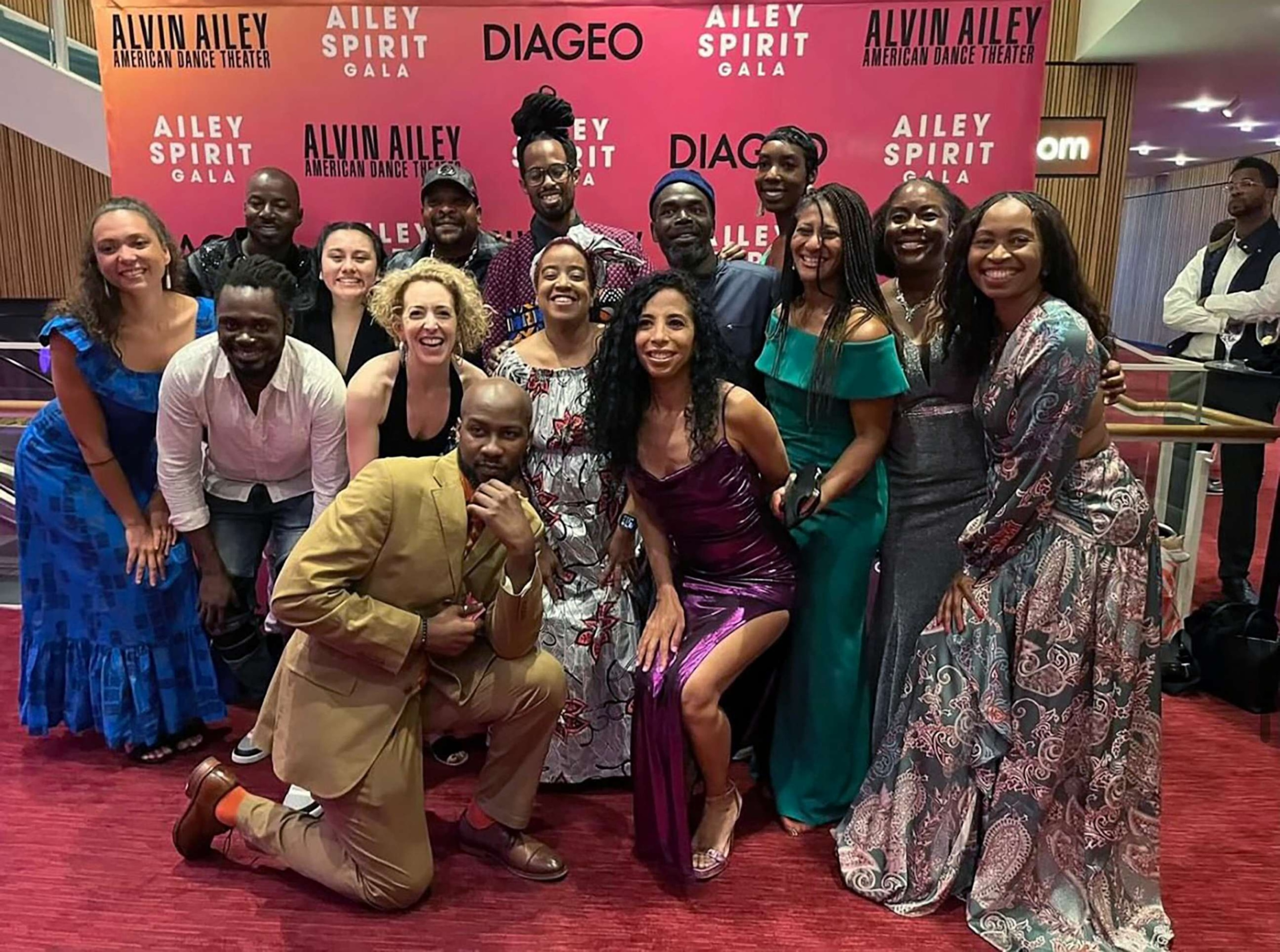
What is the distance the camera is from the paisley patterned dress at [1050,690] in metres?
2.13

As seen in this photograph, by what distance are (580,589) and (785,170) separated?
1586 mm

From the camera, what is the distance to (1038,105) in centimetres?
402

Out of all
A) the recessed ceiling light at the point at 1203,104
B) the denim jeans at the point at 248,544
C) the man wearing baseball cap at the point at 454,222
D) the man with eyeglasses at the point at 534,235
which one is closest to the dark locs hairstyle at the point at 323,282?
the man wearing baseball cap at the point at 454,222

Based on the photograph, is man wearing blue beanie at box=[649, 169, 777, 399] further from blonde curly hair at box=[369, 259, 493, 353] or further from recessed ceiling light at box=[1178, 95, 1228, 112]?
recessed ceiling light at box=[1178, 95, 1228, 112]

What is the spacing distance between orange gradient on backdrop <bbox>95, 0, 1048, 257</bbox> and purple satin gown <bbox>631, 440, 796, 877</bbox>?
217 centimetres

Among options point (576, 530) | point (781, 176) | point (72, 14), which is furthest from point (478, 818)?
point (72, 14)

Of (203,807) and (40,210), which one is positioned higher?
(40,210)

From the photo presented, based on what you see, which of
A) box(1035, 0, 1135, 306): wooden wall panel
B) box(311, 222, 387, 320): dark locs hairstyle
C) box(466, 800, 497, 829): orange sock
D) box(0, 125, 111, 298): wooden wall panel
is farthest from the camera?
box(0, 125, 111, 298): wooden wall panel

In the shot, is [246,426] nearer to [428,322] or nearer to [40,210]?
[428,322]

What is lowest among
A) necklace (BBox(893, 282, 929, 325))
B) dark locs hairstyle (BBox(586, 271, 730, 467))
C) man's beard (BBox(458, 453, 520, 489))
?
man's beard (BBox(458, 453, 520, 489))

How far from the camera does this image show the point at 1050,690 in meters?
2.19

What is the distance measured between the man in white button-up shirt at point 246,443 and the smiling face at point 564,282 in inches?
28.0

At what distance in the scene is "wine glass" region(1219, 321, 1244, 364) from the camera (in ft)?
15.1

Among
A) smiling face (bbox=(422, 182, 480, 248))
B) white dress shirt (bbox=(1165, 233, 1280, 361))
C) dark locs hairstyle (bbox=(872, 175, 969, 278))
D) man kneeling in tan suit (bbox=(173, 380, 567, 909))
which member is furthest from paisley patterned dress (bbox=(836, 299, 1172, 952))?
white dress shirt (bbox=(1165, 233, 1280, 361))
